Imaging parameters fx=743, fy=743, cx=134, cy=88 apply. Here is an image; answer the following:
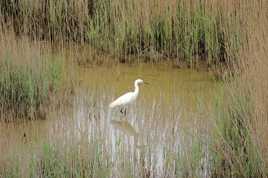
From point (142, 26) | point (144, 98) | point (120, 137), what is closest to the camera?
point (120, 137)

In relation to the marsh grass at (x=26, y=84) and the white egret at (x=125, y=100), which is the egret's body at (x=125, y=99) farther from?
the marsh grass at (x=26, y=84)

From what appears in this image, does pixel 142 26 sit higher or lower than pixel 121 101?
higher

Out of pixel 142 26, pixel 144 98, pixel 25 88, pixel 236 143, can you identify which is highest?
pixel 142 26

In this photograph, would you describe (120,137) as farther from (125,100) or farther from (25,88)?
(25,88)

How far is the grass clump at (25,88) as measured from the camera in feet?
22.1

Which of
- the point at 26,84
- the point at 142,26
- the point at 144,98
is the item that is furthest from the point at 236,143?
the point at 142,26

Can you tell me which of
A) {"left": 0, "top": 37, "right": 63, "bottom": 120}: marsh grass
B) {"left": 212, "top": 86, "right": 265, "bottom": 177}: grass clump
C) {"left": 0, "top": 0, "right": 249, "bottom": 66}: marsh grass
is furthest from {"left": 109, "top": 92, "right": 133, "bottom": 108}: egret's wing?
{"left": 0, "top": 0, "right": 249, "bottom": 66}: marsh grass

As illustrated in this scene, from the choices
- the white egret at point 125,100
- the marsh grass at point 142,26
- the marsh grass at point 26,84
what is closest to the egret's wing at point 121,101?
the white egret at point 125,100

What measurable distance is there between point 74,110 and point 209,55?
2.36m

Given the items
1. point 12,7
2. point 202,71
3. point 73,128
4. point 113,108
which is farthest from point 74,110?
point 12,7

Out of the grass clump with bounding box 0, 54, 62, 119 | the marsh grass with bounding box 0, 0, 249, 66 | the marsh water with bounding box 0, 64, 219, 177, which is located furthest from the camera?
the marsh grass with bounding box 0, 0, 249, 66

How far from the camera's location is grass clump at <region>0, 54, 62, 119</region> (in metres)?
6.75

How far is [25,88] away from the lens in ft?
22.6

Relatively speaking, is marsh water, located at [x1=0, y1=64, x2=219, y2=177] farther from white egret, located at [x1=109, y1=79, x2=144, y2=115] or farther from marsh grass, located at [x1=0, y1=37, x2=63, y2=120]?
marsh grass, located at [x1=0, y1=37, x2=63, y2=120]
